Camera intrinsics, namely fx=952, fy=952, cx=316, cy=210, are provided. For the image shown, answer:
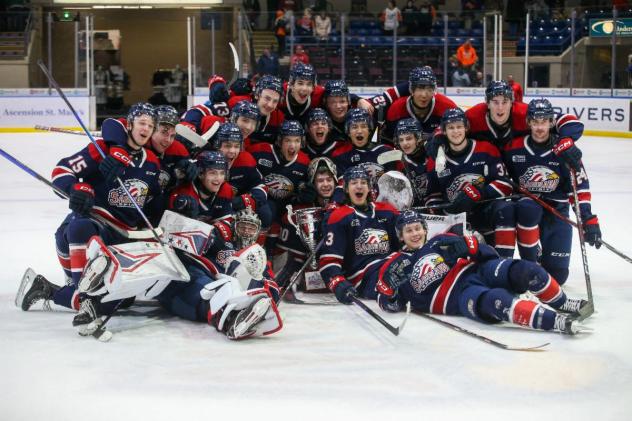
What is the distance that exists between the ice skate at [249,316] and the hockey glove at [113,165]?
0.85 metres

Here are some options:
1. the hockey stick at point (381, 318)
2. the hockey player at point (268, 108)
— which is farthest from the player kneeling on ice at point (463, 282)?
the hockey player at point (268, 108)

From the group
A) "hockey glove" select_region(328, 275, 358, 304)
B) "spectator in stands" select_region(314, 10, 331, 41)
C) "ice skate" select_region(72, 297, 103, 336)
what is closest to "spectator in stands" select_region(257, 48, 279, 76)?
"spectator in stands" select_region(314, 10, 331, 41)

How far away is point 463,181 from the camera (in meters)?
4.73

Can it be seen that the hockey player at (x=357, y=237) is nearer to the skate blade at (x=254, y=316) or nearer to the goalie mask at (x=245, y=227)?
the goalie mask at (x=245, y=227)

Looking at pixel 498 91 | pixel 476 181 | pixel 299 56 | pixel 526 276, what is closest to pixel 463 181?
pixel 476 181

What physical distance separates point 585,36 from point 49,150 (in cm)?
675

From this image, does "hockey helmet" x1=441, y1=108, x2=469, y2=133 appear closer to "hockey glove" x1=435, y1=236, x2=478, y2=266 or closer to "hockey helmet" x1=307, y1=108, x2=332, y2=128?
"hockey helmet" x1=307, y1=108, x2=332, y2=128

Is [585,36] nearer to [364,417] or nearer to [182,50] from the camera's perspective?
[182,50]

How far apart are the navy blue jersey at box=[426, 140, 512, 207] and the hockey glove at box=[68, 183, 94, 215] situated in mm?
1763

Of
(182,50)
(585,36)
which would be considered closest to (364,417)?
(585,36)

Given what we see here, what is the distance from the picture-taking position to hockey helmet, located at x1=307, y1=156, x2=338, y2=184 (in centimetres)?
482

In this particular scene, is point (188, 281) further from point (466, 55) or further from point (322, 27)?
point (322, 27)

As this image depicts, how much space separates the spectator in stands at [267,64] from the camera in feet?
42.0

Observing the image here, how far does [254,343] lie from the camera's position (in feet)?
12.1
